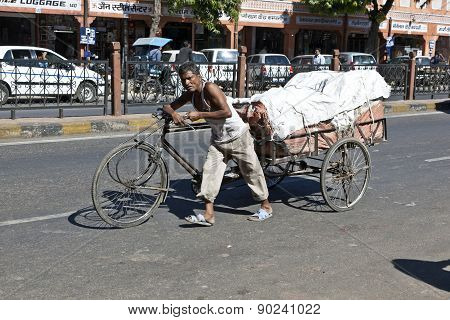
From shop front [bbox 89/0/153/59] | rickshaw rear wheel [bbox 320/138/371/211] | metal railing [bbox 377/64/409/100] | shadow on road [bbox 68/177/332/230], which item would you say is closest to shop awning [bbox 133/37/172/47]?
shop front [bbox 89/0/153/59]

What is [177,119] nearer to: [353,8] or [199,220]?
[199,220]

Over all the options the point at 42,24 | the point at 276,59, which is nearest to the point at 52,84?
the point at 276,59

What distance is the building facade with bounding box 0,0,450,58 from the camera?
25.1 metres

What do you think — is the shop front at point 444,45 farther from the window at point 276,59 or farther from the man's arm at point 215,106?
the man's arm at point 215,106

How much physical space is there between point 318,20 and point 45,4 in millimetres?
15789

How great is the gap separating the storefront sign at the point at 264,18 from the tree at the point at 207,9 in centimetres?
242

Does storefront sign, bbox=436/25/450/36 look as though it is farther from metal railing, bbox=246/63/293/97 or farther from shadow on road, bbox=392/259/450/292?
shadow on road, bbox=392/259/450/292

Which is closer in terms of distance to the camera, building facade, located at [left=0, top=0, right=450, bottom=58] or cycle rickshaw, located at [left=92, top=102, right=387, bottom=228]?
cycle rickshaw, located at [left=92, top=102, right=387, bottom=228]

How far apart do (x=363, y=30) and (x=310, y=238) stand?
109 feet

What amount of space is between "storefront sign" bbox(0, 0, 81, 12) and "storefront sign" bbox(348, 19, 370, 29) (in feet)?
56.8

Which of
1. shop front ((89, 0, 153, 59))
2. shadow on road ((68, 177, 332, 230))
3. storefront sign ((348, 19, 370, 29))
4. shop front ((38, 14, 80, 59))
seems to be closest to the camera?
shadow on road ((68, 177, 332, 230))

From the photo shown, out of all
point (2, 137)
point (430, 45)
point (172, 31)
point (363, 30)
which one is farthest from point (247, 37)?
point (2, 137)

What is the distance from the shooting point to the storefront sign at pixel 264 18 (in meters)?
29.8

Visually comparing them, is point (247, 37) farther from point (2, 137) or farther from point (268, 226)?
point (268, 226)
